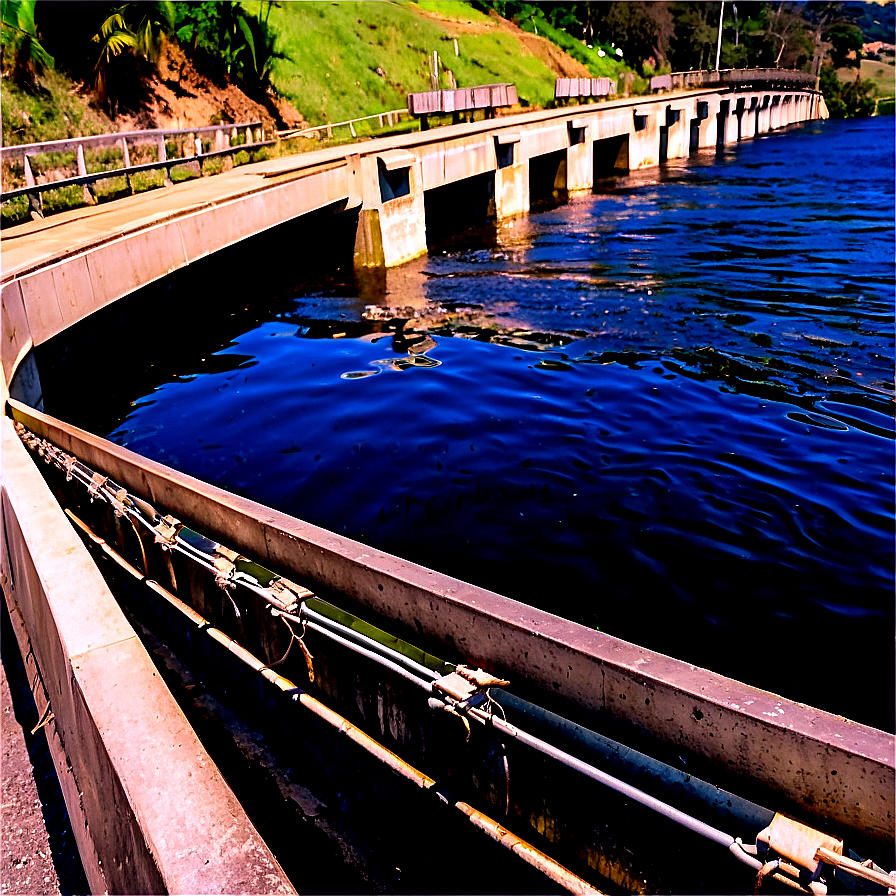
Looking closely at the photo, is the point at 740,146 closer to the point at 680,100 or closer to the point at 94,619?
the point at 680,100

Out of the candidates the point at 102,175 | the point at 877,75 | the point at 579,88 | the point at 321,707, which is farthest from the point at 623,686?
the point at 877,75

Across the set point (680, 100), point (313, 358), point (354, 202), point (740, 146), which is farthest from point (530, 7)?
point (313, 358)

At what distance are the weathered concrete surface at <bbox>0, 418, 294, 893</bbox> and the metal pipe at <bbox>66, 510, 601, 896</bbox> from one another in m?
0.78

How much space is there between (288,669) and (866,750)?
9.94 ft

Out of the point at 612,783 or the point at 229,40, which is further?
the point at 229,40

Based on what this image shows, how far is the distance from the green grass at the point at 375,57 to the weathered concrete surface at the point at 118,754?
36.5m

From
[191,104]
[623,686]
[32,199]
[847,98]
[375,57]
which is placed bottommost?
[623,686]

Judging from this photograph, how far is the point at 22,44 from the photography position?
24.3 m

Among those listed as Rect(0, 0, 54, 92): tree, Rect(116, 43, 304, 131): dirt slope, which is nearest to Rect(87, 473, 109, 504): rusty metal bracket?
Rect(0, 0, 54, 92): tree

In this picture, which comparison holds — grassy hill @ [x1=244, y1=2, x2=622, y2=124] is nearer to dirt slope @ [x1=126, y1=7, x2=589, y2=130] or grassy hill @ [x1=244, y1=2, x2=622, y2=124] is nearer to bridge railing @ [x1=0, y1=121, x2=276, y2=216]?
dirt slope @ [x1=126, y1=7, x2=589, y2=130]

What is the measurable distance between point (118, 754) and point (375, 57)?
167 ft

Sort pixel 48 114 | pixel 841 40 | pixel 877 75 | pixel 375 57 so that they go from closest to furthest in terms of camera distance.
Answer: pixel 48 114 < pixel 375 57 < pixel 841 40 < pixel 877 75

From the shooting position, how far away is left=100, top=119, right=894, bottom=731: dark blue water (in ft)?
20.8

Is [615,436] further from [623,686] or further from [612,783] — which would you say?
[612,783]
